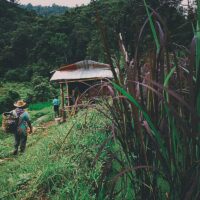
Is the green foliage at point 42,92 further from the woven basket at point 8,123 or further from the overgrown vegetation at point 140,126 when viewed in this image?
the overgrown vegetation at point 140,126

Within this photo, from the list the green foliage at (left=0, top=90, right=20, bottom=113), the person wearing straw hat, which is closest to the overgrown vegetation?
the person wearing straw hat

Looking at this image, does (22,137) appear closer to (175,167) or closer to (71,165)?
(71,165)

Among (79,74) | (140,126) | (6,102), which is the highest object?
(140,126)

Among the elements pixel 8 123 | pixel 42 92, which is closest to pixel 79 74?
pixel 8 123

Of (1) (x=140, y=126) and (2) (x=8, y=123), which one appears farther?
(2) (x=8, y=123)

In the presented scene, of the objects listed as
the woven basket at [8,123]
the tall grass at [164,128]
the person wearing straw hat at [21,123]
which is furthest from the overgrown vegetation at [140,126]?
the woven basket at [8,123]

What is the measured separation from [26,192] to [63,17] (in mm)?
40941

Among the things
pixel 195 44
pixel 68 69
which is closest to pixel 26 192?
pixel 195 44

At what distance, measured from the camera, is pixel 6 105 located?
2372cm

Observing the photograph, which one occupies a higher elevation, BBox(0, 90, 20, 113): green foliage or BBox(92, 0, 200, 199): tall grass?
BBox(92, 0, 200, 199): tall grass

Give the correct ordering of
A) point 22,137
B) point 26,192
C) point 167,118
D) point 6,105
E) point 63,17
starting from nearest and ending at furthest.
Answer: point 167,118 < point 26,192 < point 22,137 < point 6,105 < point 63,17

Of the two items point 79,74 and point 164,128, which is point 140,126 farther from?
point 79,74

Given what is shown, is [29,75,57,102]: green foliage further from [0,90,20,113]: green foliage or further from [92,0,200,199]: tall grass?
[92,0,200,199]: tall grass

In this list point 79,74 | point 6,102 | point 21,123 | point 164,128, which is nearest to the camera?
point 164,128
